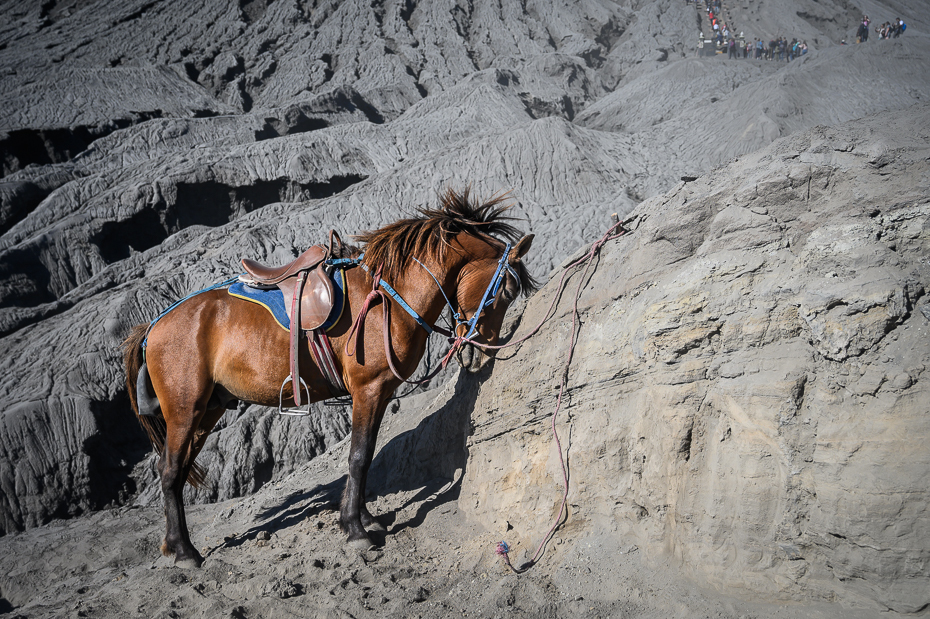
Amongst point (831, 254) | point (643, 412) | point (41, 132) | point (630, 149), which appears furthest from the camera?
point (41, 132)

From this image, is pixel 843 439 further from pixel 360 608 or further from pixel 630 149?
pixel 630 149

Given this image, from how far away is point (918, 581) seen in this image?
7.84ft

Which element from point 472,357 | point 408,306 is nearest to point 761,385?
point 472,357

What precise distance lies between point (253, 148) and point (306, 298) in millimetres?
9948

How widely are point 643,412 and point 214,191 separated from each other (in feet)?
36.9

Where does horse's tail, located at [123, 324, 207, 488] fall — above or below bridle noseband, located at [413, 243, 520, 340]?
below

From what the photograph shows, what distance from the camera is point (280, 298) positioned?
168 inches

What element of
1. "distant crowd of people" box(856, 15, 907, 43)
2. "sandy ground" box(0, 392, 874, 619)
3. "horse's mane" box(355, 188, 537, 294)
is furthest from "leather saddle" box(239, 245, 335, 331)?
"distant crowd of people" box(856, 15, 907, 43)

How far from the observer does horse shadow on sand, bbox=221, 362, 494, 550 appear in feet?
14.7

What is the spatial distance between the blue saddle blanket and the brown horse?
0.06 m

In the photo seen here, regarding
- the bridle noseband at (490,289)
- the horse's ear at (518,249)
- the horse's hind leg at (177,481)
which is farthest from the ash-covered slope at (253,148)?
the horse's ear at (518,249)

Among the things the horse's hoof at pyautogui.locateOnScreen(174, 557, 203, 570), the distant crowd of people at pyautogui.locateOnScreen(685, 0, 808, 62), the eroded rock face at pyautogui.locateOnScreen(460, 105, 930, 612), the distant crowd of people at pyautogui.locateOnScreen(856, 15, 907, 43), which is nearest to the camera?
the eroded rock face at pyautogui.locateOnScreen(460, 105, 930, 612)

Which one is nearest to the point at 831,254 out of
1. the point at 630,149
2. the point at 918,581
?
the point at 918,581

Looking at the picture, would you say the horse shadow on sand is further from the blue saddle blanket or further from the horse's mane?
the blue saddle blanket
